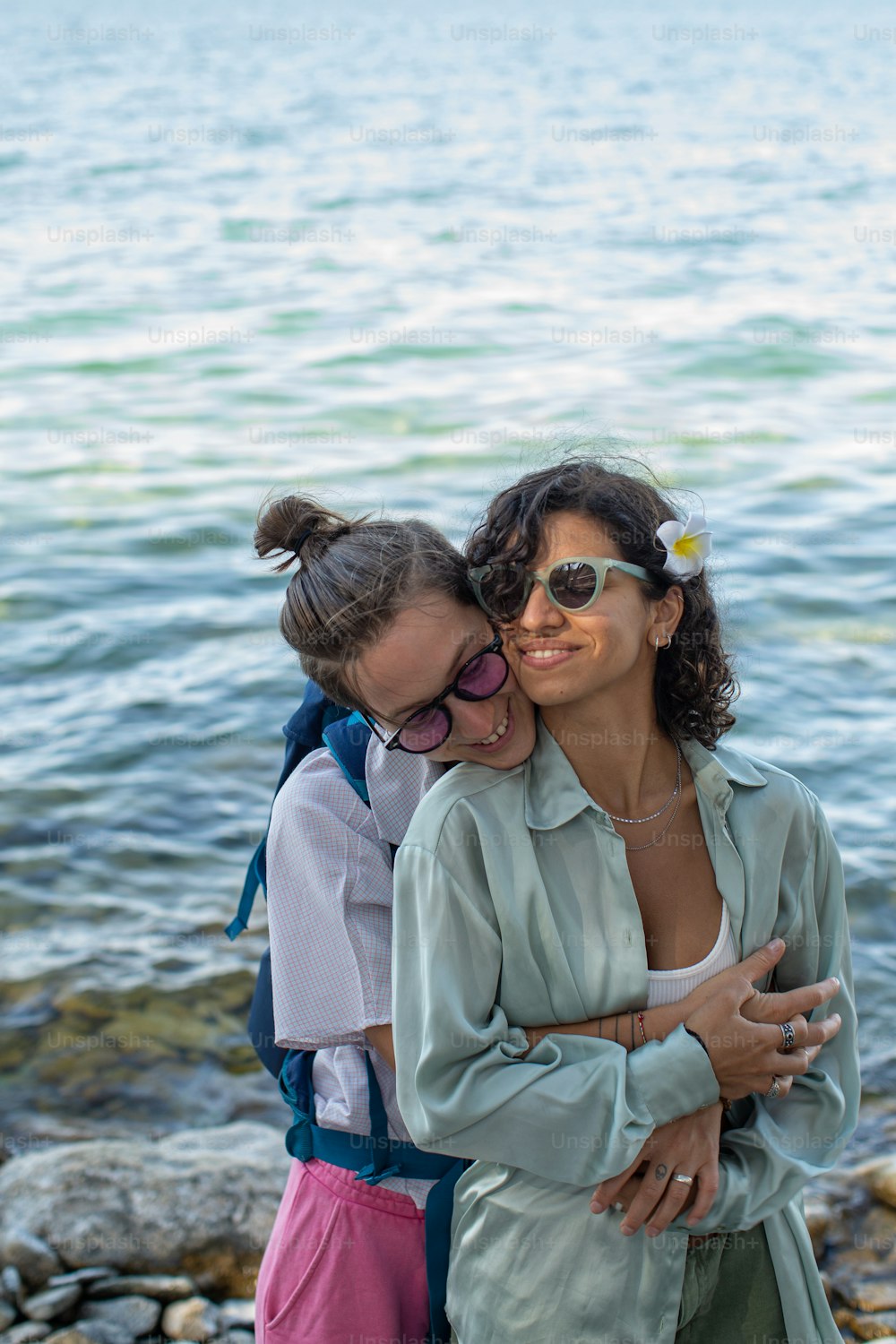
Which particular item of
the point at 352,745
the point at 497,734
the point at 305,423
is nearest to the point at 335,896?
the point at 352,745

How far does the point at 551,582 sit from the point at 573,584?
32 millimetres

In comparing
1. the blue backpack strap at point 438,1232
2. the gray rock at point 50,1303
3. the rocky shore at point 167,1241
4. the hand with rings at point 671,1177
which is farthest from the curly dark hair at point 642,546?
the gray rock at point 50,1303

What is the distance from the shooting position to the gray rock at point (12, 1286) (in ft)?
11.3

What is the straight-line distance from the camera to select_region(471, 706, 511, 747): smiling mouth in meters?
2.05

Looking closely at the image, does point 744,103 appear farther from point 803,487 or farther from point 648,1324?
point 648,1324

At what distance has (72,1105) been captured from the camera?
4.40 metres

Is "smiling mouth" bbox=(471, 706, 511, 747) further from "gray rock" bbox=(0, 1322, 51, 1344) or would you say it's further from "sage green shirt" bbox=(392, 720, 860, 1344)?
"gray rock" bbox=(0, 1322, 51, 1344)

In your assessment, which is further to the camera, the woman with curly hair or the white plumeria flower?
the white plumeria flower

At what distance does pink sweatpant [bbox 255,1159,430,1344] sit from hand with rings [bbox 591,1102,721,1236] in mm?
434

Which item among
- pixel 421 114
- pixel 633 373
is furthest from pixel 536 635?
pixel 421 114

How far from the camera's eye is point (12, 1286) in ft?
11.4

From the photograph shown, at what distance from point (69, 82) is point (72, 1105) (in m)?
35.8

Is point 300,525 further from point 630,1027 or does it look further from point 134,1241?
point 134,1241

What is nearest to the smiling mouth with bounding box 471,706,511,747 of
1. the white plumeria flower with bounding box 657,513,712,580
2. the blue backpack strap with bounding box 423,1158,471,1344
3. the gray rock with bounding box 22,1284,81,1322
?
the white plumeria flower with bounding box 657,513,712,580
